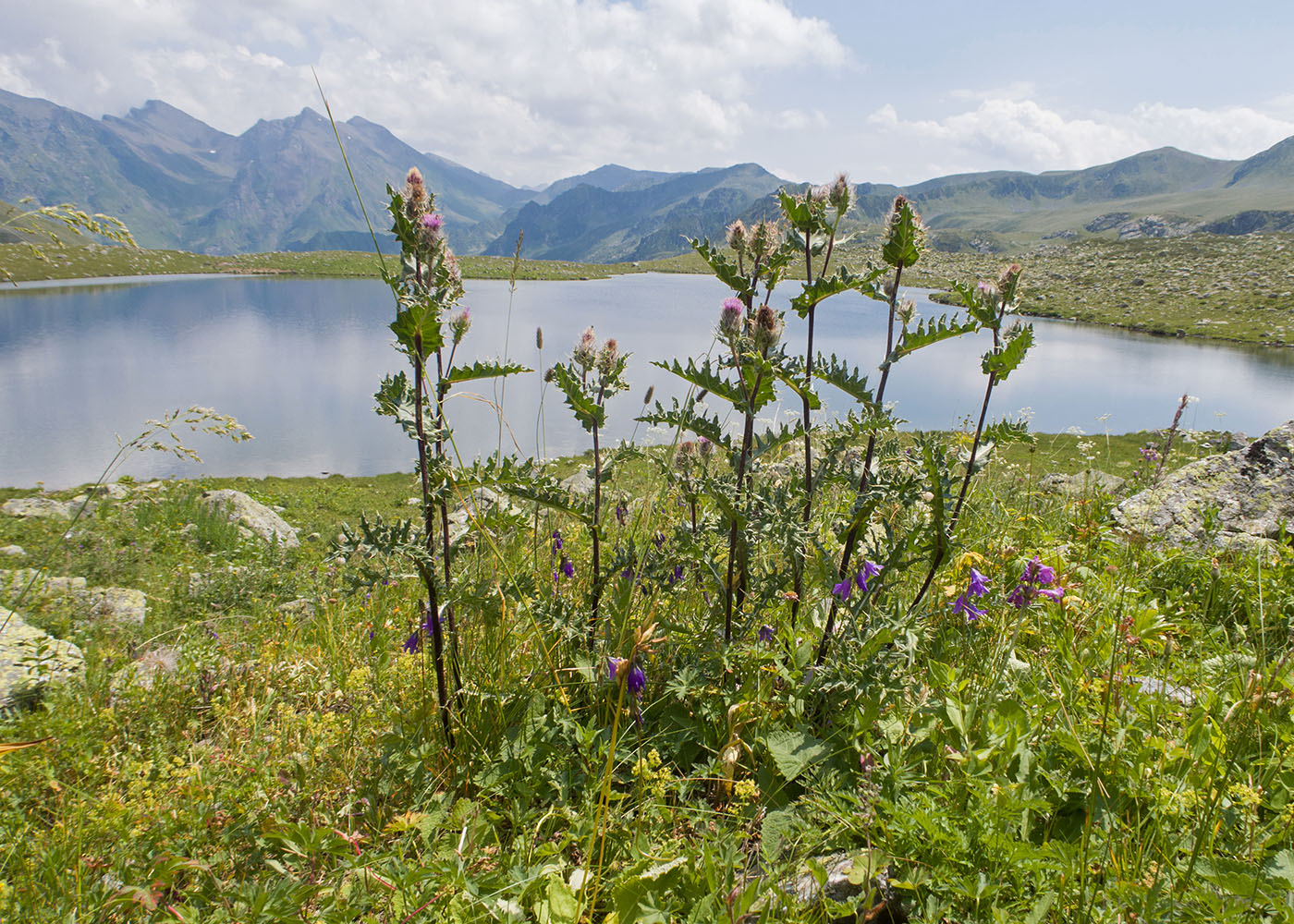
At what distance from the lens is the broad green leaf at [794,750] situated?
1758 mm

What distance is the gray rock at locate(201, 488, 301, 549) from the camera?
9.27m

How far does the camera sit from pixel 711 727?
206 cm

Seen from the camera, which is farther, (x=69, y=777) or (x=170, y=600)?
(x=170, y=600)

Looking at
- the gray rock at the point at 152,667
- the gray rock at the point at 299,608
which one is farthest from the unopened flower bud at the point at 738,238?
the gray rock at the point at 299,608

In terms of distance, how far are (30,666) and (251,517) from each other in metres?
8.05

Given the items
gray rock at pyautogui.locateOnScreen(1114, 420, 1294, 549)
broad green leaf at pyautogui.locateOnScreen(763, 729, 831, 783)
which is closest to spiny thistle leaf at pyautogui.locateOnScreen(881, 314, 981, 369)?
broad green leaf at pyautogui.locateOnScreen(763, 729, 831, 783)

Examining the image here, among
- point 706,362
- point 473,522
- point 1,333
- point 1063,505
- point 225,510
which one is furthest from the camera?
point 1,333

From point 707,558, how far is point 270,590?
19.6 feet

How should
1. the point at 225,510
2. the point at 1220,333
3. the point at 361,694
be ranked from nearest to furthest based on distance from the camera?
1. the point at 361,694
2. the point at 225,510
3. the point at 1220,333

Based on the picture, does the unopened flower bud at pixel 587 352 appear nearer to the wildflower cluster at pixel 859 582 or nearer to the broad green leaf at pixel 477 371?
the broad green leaf at pixel 477 371

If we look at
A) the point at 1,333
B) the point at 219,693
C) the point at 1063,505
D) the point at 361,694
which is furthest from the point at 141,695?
the point at 1,333

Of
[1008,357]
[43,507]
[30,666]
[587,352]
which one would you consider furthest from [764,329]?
[43,507]

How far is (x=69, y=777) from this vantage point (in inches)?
88.0

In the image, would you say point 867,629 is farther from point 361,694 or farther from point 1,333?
point 1,333
